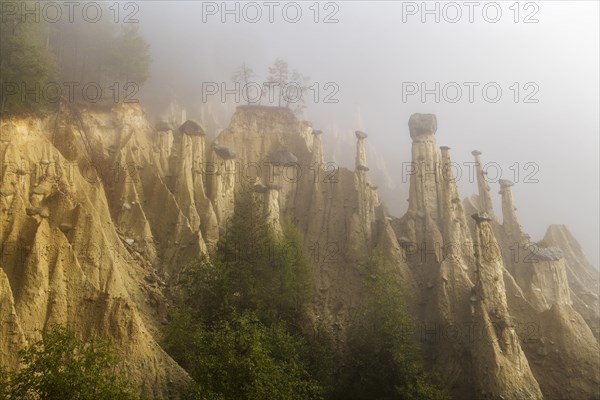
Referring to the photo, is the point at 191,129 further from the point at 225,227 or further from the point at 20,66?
the point at 20,66

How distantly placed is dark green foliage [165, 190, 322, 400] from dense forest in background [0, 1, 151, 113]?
15.9 meters

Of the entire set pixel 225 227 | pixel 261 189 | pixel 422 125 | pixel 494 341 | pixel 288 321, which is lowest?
pixel 494 341

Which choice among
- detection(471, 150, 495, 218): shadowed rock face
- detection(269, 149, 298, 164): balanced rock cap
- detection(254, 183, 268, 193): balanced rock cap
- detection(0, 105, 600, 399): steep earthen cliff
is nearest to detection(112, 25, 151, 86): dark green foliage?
detection(0, 105, 600, 399): steep earthen cliff

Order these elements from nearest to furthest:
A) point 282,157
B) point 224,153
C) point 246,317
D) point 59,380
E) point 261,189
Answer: point 59,380
point 246,317
point 261,189
point 224,153
point 282,157

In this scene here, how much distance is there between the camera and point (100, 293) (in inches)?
862

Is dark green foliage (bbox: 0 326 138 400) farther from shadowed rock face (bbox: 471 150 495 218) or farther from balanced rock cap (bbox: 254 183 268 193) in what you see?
shadowed rock face (bbox: 471 150 495 218)

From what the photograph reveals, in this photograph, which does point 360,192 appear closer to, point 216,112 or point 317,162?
point 317,162

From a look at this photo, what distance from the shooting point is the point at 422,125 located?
1704 inches

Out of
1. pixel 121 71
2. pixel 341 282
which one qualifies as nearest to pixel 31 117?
pixel 121 71

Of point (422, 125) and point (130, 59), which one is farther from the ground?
point (130, 59)

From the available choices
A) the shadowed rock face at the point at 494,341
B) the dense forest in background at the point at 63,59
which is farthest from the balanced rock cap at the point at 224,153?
the shadowed rock face at the point at 494,341

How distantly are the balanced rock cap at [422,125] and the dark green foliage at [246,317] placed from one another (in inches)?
656

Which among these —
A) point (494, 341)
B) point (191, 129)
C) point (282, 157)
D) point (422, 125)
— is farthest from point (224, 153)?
point (494, 341)

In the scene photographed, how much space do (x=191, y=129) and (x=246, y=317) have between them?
21745 millimetres
